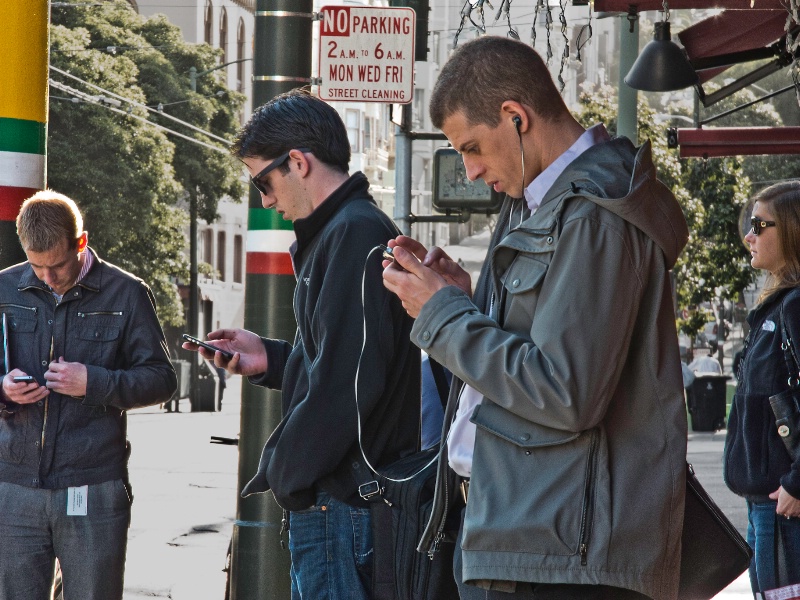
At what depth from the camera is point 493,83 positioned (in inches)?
111

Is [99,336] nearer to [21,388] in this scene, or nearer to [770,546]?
[21,388]

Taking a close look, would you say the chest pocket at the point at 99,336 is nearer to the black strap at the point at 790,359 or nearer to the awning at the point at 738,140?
the black strap at the point at 790,359

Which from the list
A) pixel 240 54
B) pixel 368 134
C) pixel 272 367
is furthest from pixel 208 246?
pixel 272 367

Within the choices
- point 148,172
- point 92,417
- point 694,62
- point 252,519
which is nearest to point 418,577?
point 92,417

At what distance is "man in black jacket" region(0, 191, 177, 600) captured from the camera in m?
4.59

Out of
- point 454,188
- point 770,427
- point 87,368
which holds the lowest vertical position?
point 770,427

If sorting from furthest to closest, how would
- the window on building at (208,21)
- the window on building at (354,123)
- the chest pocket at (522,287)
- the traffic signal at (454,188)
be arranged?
the window on building at (354,123)
the window on building at (208,21)
the traffic signal at (454,188)
the chest pocket at (522,287)

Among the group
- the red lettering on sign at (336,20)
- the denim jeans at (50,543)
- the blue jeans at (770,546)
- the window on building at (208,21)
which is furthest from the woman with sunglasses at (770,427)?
the window on building at (208,21)

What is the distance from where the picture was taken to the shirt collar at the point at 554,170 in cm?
285

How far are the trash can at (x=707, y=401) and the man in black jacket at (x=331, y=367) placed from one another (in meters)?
17.4

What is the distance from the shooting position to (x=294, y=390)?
12.4 feet

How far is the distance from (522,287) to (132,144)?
32.4 m

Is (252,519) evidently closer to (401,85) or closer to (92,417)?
(92,417)

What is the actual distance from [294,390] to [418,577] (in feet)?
2.23
